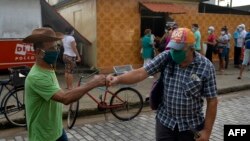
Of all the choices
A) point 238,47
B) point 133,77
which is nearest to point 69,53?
point 133,77

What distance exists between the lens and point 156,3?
14.5m

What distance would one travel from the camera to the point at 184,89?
3.14m

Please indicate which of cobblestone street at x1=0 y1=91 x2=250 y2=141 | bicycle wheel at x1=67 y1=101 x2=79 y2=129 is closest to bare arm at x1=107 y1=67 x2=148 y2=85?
cobblestone street at x1=0 y1=91 x2=250 y2=141

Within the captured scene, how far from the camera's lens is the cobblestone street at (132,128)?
605cm

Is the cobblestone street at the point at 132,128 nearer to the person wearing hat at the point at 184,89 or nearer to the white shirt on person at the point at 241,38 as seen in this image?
the person wearing hat at the point at 184,89

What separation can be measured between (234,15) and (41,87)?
16.0 meters

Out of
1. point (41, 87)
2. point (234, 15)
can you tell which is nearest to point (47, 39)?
point (41, 87)

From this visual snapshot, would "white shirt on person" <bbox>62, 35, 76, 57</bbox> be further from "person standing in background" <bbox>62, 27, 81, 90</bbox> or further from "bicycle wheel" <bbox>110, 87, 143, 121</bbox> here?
"bicycle wheel" <bbox>110, 87, 143, 121</bbox>

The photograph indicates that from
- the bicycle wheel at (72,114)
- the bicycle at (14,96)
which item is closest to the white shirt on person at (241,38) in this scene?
the bicycle wheel at (72,114)

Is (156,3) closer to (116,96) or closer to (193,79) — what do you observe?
(116,96)

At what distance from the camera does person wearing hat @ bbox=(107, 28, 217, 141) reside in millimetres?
3109

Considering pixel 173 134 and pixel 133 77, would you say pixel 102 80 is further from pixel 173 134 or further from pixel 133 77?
pixel 173 134

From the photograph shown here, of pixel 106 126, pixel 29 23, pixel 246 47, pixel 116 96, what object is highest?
pixel 29 23

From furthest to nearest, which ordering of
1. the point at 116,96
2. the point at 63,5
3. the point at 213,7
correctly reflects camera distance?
1. the point at 213,7
2. the point at 63,5
3. the point at 116,96
